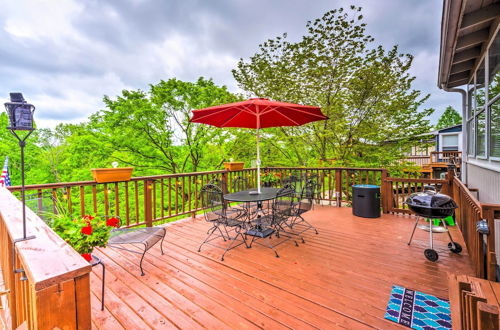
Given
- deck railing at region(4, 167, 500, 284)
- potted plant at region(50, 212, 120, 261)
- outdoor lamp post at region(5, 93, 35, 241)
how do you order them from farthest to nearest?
deck railing at region(4, 167, 500, 284), potted plant at region(50, 212, 120, 261), outdoor lamp post at region(5, 93, 35, 241)

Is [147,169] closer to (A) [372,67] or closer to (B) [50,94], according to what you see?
(B) [50,94]

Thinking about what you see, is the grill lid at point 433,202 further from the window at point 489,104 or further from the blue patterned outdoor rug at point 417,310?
the blue patterned outdoor rug at point 417,310

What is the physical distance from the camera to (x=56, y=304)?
2.65 feet

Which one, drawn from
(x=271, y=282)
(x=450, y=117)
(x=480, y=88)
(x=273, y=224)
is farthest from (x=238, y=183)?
(x=450, y=117)

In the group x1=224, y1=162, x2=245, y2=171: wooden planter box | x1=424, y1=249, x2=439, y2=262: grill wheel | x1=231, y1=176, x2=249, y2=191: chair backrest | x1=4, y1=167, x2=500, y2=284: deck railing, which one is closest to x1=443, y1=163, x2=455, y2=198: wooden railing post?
x1=4, y1=167, x2=500, y2=284: deck railing

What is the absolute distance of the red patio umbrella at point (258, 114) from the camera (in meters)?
3.40

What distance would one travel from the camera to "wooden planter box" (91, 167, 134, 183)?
3502 mm

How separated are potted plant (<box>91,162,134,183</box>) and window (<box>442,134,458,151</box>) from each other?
775 inches

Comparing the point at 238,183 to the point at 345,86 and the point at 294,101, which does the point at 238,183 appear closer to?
the point at 294,101

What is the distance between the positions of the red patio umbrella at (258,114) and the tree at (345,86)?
3.53m

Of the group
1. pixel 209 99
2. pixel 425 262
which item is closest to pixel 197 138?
pixel 209 99

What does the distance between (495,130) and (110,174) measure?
544 centimetres

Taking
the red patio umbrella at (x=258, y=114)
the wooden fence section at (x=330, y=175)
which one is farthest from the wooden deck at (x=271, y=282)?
the wooden fence section at (x=330, y=175)

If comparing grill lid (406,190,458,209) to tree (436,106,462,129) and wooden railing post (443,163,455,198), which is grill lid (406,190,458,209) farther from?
tree (436,106,462,129)
